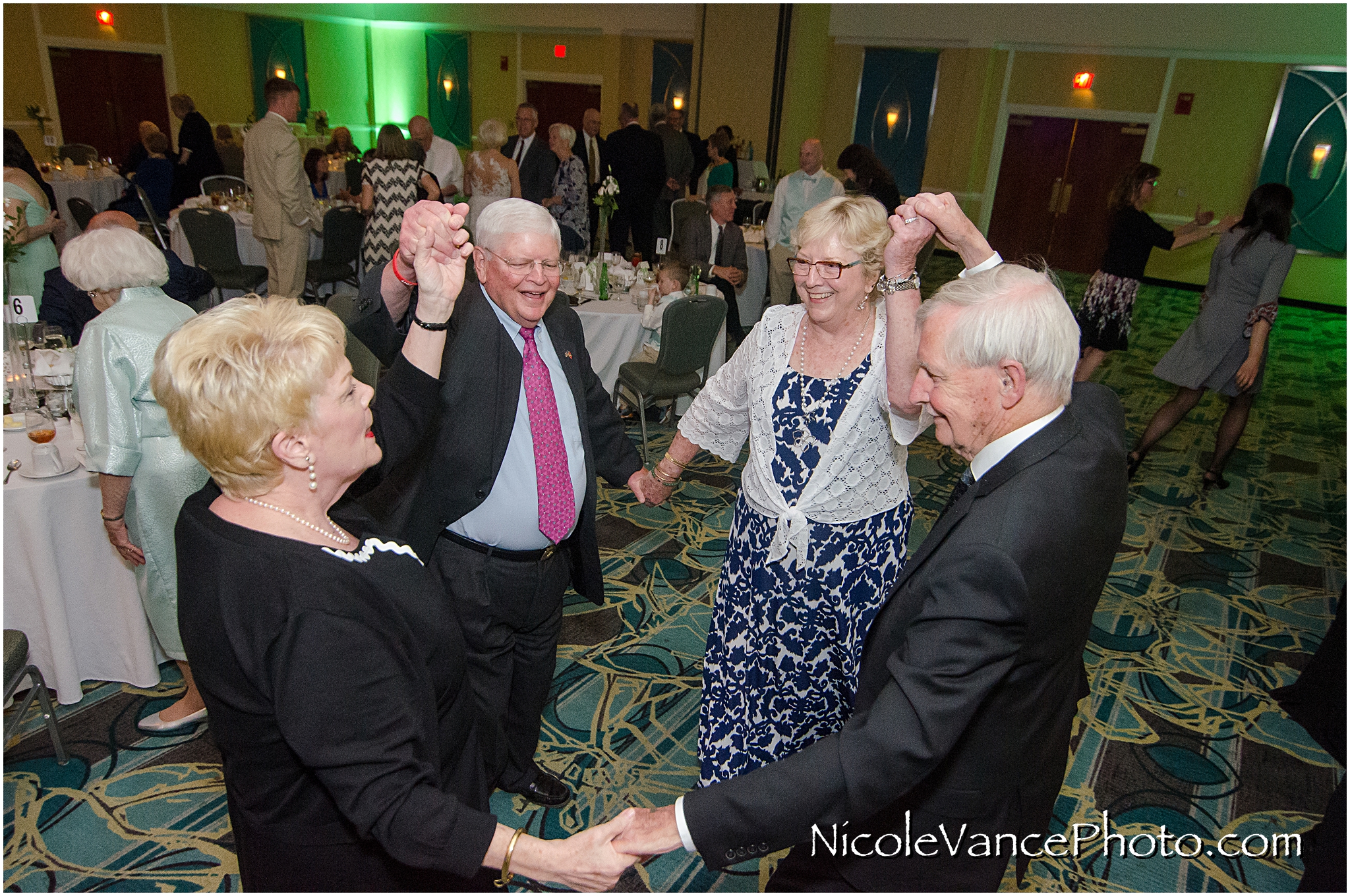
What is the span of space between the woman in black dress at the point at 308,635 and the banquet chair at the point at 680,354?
10.9 ft

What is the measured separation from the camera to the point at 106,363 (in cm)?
237

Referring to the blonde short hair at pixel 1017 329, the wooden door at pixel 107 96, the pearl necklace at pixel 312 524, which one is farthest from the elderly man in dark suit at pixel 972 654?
the wooden door at pixel 107 96

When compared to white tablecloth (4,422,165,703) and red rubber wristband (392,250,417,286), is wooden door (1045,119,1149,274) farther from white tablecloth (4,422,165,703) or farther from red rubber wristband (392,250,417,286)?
white tablecloth (4,422,165,703)

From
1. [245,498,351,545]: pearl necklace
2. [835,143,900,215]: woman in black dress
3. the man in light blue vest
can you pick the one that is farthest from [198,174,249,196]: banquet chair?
[245,498,351,545]: pearl necklace

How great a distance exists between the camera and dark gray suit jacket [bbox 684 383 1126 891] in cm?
124

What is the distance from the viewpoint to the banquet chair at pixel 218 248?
6.22 metres

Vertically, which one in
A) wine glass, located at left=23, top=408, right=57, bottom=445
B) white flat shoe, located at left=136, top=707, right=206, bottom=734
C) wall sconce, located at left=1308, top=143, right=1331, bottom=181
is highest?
wall sconce, located at left=1308, top=143, right=1331, bottom=181

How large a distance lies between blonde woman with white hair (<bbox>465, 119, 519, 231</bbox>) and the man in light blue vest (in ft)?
7.60

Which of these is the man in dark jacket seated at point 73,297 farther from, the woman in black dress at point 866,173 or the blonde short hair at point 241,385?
the woman in black dress at point 866,173

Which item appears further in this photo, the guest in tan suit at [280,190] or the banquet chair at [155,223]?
the banquet chair at [155,223]

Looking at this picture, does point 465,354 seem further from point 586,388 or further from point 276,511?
point 276,511

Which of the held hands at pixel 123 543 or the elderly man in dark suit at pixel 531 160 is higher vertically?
the elderly man in dark suit at pixel 531 160

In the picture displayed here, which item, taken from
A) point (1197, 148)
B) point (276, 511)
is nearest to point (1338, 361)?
point (1197, 148)

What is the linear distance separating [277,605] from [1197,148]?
13.3 metres
